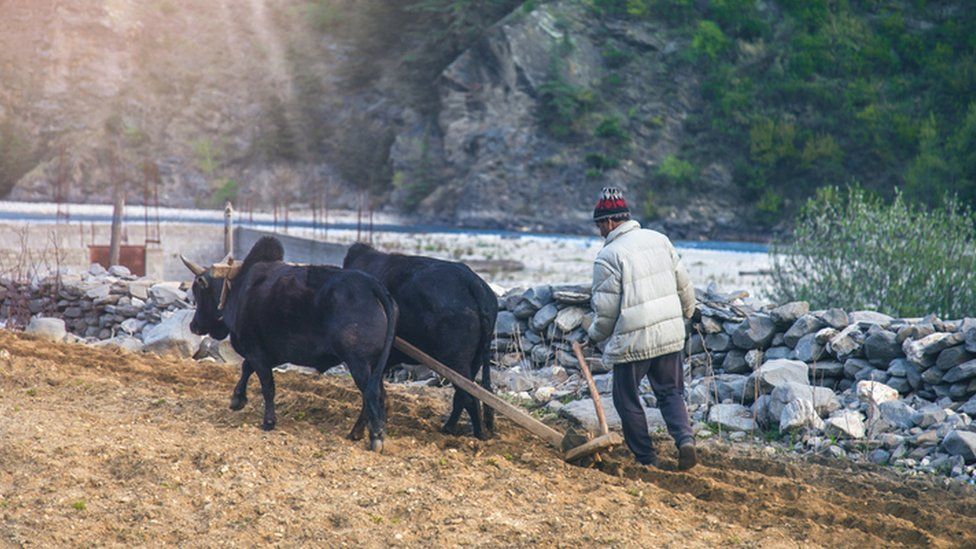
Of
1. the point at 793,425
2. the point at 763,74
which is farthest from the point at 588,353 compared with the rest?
the point at 763,74

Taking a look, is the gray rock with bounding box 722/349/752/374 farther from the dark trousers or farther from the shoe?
the shoe

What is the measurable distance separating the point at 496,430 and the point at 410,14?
66.2 meters

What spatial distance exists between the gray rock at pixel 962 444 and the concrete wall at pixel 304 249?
50.8 ft

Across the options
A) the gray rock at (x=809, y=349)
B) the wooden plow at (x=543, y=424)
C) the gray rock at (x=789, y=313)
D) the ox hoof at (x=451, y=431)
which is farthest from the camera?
the gray rock at (x=789, y=313)

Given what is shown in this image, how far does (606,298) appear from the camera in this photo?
7.38 metres

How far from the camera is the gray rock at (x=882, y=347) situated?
977 centimetres

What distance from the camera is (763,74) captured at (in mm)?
54062

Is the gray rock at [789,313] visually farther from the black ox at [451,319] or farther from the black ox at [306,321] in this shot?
the black ox at [306,321]

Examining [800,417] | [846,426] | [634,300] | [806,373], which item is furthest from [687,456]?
[806,373]

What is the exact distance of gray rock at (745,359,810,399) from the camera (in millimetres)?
9430

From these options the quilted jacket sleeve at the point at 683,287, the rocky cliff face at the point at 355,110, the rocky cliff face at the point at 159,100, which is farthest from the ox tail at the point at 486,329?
the rocky cliff face at the point at 159,100

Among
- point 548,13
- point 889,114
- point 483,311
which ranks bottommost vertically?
point 483,311

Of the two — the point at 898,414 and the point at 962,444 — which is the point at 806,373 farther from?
the point at 962,444

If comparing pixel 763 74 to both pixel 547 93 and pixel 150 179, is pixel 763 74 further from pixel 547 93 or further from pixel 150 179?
pixel 150 179
